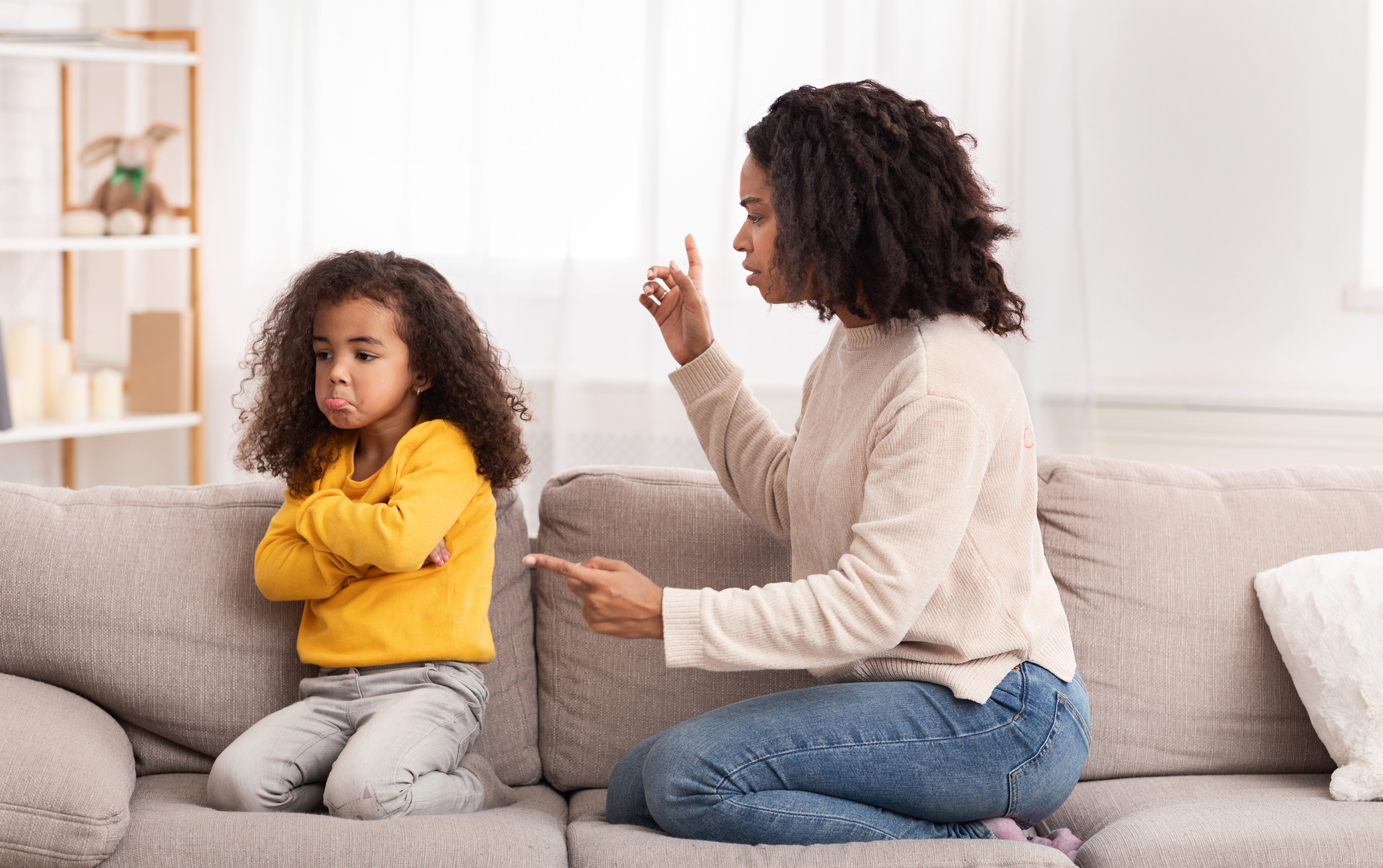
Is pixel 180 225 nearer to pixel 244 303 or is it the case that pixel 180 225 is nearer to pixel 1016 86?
pixel 244 303

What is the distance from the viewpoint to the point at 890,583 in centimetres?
122

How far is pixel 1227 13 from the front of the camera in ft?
7.99

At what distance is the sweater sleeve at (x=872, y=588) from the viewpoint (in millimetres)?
1229

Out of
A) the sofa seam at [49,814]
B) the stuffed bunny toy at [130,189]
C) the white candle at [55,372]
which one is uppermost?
the stuffed bunny toy at [130,189]

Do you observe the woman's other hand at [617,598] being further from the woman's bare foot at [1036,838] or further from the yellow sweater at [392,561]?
the woman's bare foot at [1036,838]

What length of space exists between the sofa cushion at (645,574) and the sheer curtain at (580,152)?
3.30ft

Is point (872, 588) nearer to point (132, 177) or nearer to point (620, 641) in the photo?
point (620, 641)

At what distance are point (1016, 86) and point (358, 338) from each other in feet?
5.42

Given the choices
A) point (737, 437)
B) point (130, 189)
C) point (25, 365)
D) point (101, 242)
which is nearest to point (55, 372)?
point (25, 365)

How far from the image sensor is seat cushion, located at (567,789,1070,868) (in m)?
1.23

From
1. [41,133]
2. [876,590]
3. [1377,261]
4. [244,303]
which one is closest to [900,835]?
[876,590]

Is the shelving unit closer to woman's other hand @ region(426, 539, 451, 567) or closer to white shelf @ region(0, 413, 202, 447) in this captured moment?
white shelf @ region(0, 413, 202, 447)

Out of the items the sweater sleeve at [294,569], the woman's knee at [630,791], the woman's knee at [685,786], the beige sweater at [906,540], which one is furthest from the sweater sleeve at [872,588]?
the sweater sleeve at [294,569]

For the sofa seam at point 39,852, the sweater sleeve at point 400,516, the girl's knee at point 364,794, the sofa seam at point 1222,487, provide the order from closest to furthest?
the sofa seam at point 39,852 < the girl's knee at point 364,794 < the sweater sleeve at point 400,516 < the sofa seam at point 1222,487
